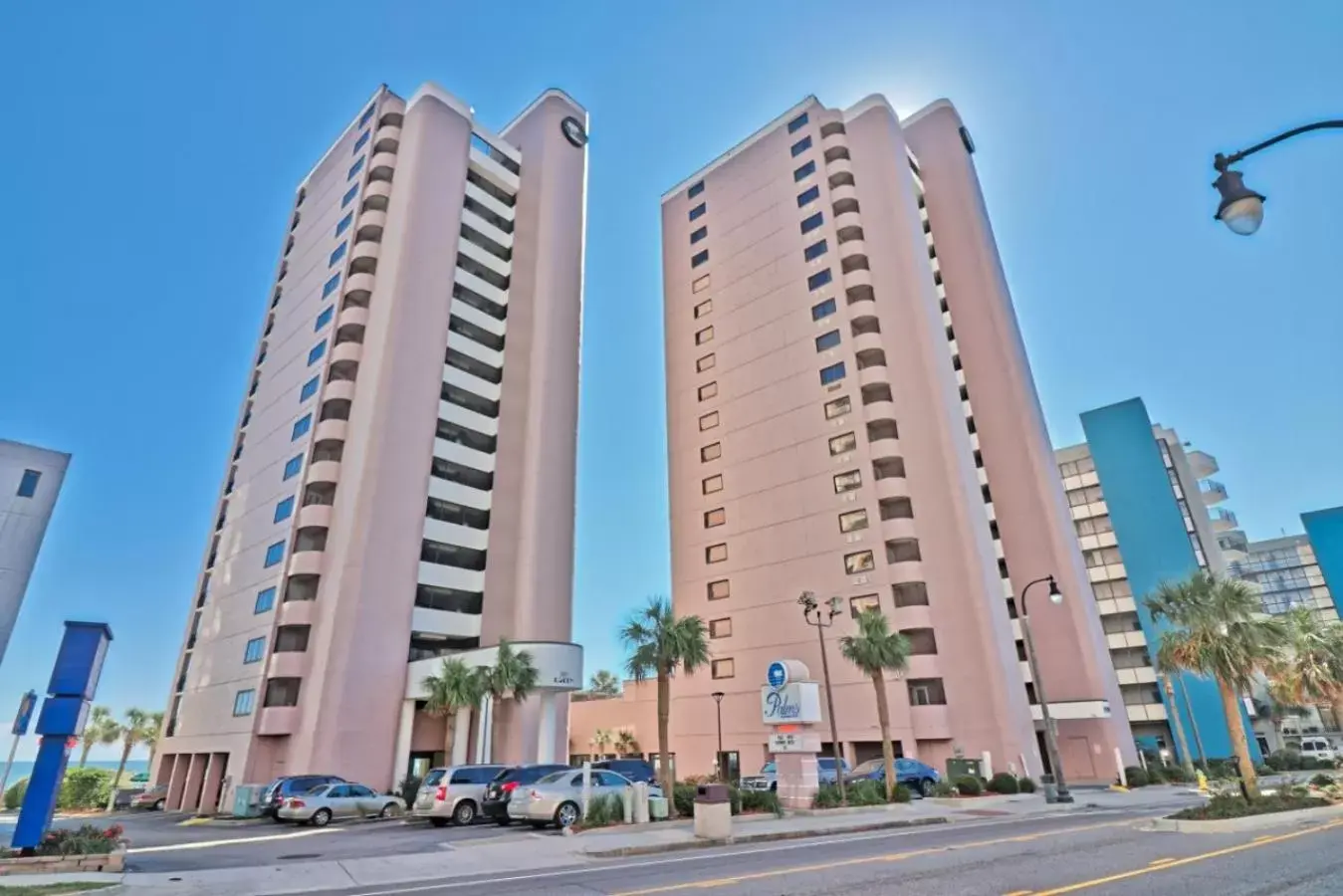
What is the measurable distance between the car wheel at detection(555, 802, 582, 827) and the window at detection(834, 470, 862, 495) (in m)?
33.9

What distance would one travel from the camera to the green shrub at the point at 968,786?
3247 centimetres

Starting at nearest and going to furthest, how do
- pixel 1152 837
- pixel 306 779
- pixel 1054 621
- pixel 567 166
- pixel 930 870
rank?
pixel 930 870
pixel 1152 837
pixel 306 779
pixel 1054 621
pixel 567 166

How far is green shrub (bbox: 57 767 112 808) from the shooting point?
42.5 m

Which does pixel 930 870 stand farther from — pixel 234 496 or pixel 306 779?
pixel 234 496

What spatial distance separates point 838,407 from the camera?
5366 centimetres

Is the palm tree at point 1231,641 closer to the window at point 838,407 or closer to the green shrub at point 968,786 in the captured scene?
the green shrub at point 968,786

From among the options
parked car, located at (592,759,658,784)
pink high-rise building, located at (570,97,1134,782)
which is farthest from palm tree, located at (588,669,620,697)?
parked car, located at (592,759,658,784)

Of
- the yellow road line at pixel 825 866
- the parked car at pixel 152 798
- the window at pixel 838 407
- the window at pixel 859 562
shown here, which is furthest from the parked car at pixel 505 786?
the window at pixel 838 407

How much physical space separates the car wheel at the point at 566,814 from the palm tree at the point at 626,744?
43.3 meters

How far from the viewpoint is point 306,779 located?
27.8 meters

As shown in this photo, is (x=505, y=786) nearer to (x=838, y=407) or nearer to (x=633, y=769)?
(x=633, y=769)

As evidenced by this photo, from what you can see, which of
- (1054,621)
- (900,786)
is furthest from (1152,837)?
(1054,621)

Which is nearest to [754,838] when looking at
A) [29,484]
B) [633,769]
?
[633,769]

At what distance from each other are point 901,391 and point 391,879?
153 feet
